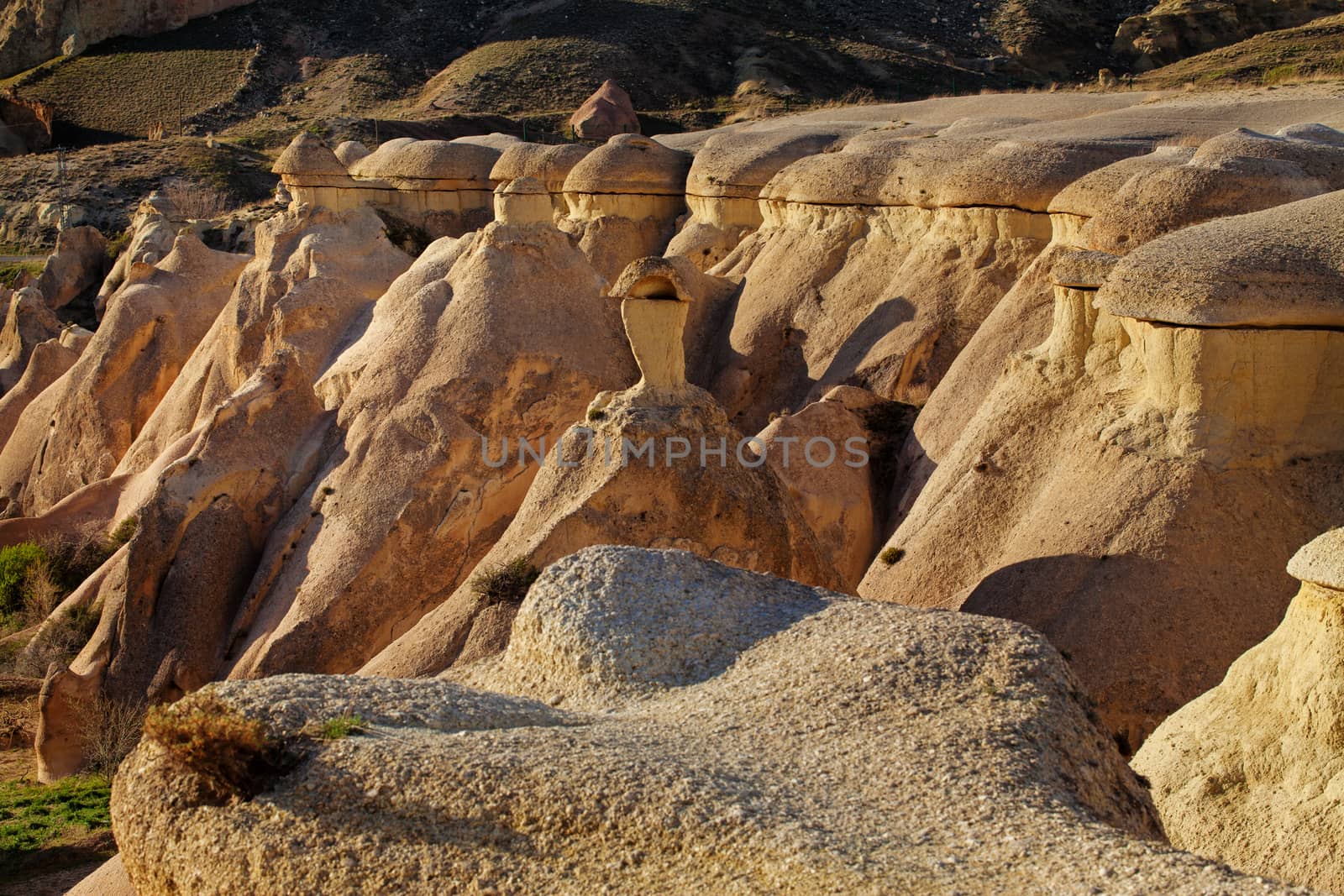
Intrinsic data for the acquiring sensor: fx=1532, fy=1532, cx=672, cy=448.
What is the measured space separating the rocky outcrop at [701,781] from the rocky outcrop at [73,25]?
173ft

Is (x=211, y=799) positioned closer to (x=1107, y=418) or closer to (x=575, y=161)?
(x=1107, y=418)

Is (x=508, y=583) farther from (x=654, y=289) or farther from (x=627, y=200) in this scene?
(x=627, y=200)

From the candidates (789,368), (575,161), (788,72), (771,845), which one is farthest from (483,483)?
(788,72)

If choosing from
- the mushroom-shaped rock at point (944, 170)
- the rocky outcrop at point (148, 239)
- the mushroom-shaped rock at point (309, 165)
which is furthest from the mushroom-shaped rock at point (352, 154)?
the mushroom-shaped rock at point (944, 170)

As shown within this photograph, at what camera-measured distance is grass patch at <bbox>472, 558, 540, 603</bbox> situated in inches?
386

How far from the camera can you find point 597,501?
32.7 ft

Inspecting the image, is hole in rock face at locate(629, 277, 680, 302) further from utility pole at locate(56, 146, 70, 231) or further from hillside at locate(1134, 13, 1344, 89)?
utility pole at locate(56, 146, 70, 231)

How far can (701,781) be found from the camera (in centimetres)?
522

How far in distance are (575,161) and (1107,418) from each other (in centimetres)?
1247

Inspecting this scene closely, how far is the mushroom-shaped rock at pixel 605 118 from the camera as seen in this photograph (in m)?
36.5

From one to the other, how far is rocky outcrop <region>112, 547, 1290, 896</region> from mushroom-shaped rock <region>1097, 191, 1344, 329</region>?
3394 millimetres

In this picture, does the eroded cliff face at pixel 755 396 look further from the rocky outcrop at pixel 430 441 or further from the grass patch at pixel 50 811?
the grass patch at pixel 50 811

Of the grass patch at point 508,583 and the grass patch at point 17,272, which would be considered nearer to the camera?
the grass patch at point 508,583

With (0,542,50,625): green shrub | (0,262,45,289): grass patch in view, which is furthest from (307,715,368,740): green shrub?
(0,262,45,289): grass patch
